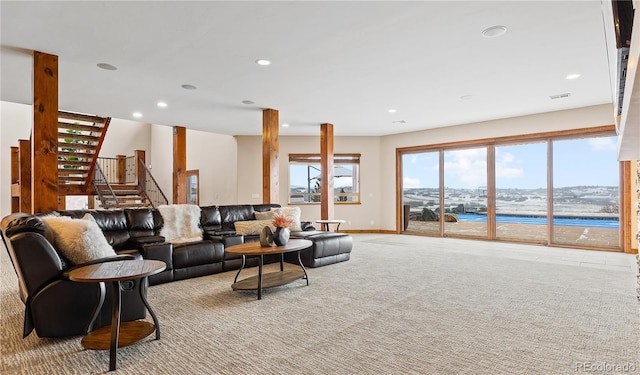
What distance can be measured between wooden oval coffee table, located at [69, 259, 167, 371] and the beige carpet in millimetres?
87

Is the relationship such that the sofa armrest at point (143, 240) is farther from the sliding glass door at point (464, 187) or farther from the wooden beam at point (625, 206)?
the wooden beam at point (625, 206)

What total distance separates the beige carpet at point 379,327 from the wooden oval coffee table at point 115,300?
0.09 metres

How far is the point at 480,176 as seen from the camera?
8086 millimetres

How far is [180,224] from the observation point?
516 centimetres

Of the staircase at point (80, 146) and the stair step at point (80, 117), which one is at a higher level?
the stair step at point (80, 117)

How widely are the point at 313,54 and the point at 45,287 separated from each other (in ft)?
11.2

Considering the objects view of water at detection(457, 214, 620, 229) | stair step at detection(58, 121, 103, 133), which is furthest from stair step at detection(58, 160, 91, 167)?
view of water at detection(457, 214, 620, 229)

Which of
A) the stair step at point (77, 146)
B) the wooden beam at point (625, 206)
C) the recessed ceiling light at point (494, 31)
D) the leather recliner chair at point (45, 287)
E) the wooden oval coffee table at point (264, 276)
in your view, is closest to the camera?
the leather recliner chair at point (45, 287)

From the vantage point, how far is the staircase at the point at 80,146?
711 cm

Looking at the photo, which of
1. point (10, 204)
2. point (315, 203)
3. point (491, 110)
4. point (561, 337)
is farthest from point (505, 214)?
point (10, 204)

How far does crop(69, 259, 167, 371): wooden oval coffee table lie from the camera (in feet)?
7.22

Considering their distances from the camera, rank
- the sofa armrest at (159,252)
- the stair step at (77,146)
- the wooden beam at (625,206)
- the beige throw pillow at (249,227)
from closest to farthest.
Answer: the sofa armrest at (159,252) < the beige throw pillow at (249,227) < the wooden beam at (625,206) < the stair step at (77,146)

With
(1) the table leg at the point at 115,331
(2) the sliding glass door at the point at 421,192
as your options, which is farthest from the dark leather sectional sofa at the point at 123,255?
(2) the sliding glass door at the point at 421,192

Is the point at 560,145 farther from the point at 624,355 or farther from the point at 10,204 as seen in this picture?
the point at 10,204
